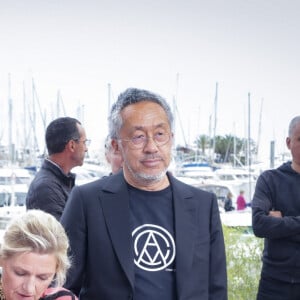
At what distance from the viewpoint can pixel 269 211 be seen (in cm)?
325

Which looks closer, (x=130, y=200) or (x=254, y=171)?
(x=130, y=200)

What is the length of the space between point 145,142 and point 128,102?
0.19 meters

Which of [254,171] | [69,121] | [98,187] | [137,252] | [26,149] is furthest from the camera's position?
[254,171]

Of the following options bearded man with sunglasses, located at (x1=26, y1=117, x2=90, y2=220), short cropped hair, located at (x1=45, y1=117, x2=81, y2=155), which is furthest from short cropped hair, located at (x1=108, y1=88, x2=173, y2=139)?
short cropped hair, located at (x1=45, y1=117, x2=81, y2=155)

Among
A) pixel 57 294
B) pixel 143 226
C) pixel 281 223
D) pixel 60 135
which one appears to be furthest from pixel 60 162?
pixel 57 294

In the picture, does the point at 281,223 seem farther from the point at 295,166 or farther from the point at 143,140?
the point at 143,140

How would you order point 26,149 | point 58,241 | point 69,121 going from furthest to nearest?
point 26,149, point 69,121, point 58,241

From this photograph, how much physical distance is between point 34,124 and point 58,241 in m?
18.6

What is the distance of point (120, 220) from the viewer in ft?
6.93

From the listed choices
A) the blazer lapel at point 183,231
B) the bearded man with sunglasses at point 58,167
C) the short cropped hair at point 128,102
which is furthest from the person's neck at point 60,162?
the blazer lapel at point 183,231

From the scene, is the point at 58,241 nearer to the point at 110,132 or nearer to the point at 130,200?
the point at 130,200

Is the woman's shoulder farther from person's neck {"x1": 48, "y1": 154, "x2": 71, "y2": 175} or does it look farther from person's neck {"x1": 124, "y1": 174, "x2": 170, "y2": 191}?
person's neck {"x1": 48, "y1": 154, "x2": 71, "y2": 175}

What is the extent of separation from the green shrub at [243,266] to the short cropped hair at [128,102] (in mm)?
2283

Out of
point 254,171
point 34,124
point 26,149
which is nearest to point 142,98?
point 34,124
